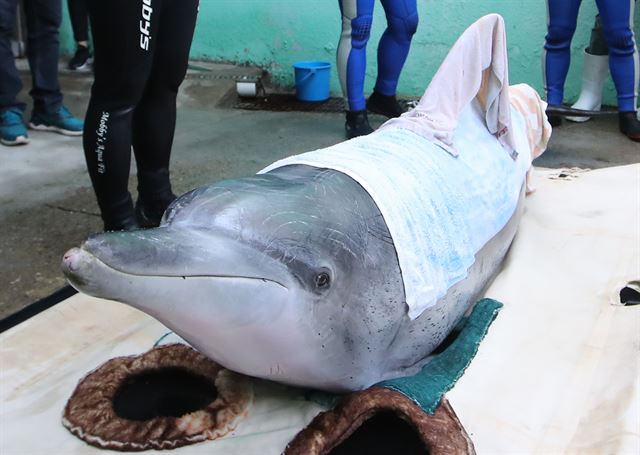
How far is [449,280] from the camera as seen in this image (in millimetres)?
1583

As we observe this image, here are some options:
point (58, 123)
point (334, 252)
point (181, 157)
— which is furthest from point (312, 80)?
point (334, 252)

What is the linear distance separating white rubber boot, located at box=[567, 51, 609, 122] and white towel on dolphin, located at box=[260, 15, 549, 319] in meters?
2.90

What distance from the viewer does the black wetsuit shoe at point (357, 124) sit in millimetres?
4145

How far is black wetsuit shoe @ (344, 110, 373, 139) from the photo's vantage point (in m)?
4.14

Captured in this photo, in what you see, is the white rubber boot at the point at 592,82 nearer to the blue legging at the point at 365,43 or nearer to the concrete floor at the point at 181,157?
the concrete floor at the point at 181,157

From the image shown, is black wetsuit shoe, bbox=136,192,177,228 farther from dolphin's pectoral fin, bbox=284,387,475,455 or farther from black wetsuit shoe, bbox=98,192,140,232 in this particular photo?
dolphin's pectoral fin, bbox=284,387,475,455

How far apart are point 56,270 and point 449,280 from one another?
150 cm

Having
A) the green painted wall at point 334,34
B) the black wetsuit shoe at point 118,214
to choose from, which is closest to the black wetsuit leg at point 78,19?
the green painted wall at point 334,34

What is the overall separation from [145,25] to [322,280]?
1197mm

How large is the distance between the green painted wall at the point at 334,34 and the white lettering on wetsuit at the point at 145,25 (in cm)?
331

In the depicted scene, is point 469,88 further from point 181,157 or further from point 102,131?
point 181,157

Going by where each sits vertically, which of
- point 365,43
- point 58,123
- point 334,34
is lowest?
point 58,123

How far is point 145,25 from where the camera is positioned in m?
2.08

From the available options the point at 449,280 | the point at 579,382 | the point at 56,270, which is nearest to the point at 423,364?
the point at 449,280
